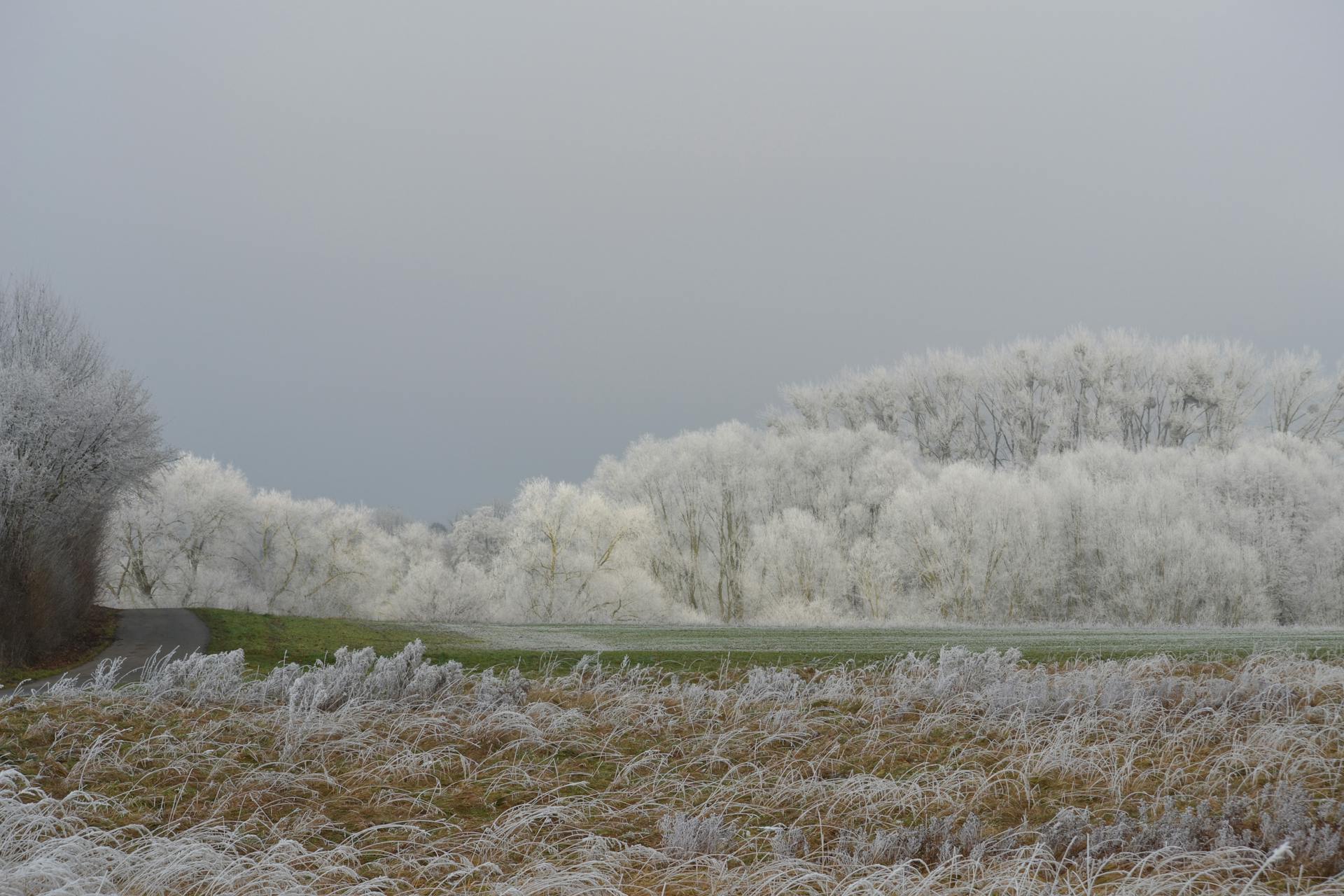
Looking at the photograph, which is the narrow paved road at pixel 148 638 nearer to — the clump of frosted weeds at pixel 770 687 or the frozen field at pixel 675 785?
the frozen field at pixel 675 785

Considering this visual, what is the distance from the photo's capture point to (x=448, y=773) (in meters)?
7.02

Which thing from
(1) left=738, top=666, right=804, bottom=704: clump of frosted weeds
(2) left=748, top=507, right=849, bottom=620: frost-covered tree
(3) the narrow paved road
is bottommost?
(3) the narrow paved road

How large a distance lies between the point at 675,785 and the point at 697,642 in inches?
444

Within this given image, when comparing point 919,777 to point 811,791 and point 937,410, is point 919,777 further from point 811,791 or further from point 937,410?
point 937,410

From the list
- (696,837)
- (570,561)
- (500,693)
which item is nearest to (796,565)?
(570,561)

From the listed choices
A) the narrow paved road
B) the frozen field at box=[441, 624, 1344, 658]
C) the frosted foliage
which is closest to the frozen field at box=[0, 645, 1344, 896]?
the frozen field at box=[441, 624, 1344, 658]

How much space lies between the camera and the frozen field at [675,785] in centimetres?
477

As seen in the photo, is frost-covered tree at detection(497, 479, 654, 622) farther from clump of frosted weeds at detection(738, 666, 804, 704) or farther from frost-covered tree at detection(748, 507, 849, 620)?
clump of frosted weeds at detection(738, 666, 804, 704)

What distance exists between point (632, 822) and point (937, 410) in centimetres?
4810

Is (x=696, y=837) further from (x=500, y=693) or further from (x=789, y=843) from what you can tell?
(x=500, y=693)

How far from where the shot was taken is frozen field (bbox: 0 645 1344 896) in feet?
15.7

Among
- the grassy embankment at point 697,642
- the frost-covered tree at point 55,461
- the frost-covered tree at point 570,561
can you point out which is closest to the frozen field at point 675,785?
the grassy embankment at point 697,642

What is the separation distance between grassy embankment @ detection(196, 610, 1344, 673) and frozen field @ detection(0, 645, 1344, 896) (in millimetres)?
3907

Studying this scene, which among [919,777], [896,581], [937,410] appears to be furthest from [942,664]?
[937,410]
